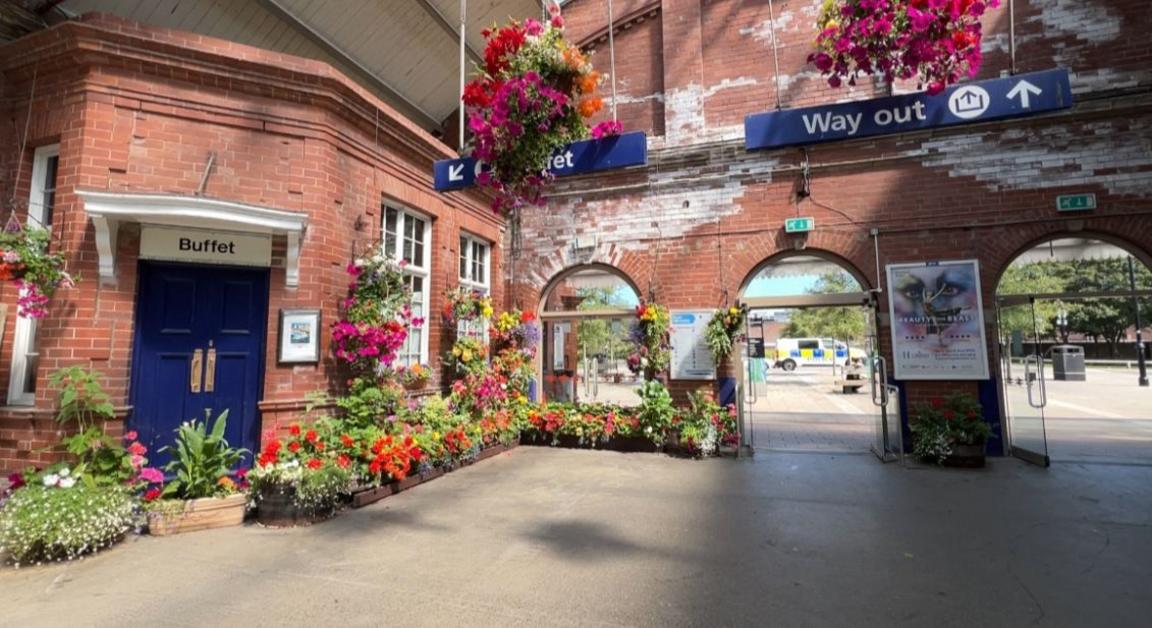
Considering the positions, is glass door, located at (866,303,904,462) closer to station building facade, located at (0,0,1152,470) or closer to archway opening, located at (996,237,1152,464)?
station building facade, located at (0,0,1152,470)

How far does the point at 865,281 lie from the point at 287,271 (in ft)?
23.6

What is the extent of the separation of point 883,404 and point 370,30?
881 cm

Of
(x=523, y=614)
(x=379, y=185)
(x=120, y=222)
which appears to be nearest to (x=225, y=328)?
(x=120, y=222)

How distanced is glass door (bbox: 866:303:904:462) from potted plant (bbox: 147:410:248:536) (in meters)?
7.09

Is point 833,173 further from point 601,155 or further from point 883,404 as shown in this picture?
point 601,155

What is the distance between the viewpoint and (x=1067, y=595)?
3023 mm

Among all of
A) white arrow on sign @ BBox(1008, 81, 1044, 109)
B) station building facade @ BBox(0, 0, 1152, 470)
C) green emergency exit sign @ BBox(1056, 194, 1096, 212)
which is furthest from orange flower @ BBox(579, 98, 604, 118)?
green emergency exit sign @ BBox(1056, 194, 1096, 212)

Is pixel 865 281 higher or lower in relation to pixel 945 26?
lower

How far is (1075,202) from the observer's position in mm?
6527

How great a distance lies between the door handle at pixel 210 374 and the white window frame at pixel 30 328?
129 centimetres

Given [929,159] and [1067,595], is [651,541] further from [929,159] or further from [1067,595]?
[929,159]

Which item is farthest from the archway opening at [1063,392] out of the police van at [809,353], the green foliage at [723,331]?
the police van at [809,353]

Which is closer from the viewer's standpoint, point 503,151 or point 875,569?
point 875,569

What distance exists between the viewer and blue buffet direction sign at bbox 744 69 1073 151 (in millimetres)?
3246
